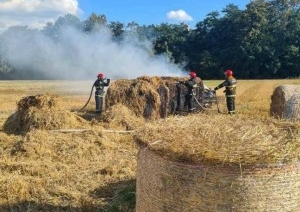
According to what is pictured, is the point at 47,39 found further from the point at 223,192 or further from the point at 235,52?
the point at 223,192

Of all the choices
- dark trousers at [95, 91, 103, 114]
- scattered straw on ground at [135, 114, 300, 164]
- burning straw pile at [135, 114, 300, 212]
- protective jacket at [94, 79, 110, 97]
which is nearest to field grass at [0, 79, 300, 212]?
scattered straw on ground at [135, 114, 300, 164]

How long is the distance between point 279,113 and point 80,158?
7397 millimetres

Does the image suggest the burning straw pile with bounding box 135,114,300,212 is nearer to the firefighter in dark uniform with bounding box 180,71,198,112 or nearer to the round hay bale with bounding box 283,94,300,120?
the round hay bale with bounding box 283,94,300,120

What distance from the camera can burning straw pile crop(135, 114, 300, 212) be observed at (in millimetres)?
4195

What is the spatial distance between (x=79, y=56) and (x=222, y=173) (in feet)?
159

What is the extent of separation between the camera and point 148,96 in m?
16.9

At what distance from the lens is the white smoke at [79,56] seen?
1638 inches

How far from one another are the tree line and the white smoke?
1.53 metres

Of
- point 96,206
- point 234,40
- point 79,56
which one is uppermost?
point 234,40

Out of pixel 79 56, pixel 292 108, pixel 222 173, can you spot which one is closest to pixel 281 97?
pixel 292 108

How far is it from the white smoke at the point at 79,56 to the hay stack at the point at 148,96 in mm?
20061

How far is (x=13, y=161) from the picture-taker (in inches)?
364

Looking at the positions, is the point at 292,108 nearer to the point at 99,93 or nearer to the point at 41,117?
the point at 41,117

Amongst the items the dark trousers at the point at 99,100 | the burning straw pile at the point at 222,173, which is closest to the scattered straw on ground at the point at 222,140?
the burning straw pile at the point at 222,173
